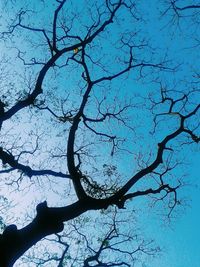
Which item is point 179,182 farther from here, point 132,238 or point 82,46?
point 82,46

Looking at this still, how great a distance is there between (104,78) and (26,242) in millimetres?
6258

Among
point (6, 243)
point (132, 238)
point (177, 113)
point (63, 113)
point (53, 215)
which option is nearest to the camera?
point (6, 243)

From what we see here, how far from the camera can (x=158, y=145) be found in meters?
11.7

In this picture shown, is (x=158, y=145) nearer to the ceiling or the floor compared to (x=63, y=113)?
nearer to the floor

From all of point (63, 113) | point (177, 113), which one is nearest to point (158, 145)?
point (177, 113)

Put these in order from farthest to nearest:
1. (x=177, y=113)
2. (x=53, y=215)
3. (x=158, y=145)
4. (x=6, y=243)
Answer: (x=177, y=113)
(x=158, y=145)
(x=53, y=215)
(x=6, y=243)

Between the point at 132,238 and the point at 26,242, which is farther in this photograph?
the point at 132,238

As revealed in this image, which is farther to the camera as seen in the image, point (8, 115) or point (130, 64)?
point (130, 64)

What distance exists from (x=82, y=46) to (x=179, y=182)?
5804 mm

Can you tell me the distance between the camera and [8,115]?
11102 millimetres

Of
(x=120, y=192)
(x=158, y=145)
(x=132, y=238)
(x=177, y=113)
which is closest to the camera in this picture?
(x=120, y=192)

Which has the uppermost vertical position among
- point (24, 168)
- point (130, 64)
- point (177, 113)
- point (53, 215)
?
point (130, 64)

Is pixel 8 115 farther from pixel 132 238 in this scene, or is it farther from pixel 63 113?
pixel 132 238

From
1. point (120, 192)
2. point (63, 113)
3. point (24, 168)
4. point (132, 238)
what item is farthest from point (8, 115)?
point (132, 238)
